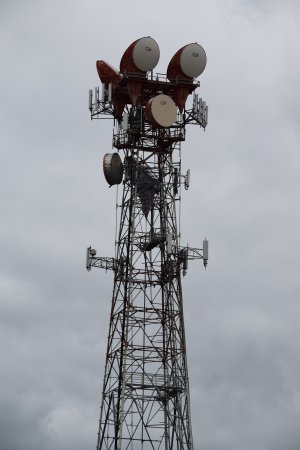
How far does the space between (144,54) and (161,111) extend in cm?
477

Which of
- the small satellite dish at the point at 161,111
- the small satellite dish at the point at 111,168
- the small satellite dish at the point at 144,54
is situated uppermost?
the small satellite dish at the point at 144,54

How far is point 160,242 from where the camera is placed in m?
185

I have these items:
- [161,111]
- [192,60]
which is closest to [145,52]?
[192,60]

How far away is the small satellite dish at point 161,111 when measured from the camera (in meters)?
183

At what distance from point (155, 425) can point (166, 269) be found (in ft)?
41.9

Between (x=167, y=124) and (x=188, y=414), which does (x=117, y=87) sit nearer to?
(x=167, y=124)

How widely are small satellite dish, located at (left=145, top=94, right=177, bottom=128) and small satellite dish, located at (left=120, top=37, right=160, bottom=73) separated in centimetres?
268

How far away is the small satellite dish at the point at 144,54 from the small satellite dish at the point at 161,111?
268cm

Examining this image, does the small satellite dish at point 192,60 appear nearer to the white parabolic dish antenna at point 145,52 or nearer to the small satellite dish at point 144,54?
the small satellite dish at point 144,54

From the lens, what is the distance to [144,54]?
184m

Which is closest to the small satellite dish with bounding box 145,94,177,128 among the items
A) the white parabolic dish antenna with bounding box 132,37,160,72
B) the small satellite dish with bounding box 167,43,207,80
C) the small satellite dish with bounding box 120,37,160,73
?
the small satellite dish with bounding box 120,37,160,73

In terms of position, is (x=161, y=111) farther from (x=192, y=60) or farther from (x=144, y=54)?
(x=192, y=60)

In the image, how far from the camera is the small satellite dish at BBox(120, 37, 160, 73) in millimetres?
183500

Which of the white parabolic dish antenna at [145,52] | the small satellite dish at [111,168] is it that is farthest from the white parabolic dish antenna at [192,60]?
the small satellite dish at [111,168]
